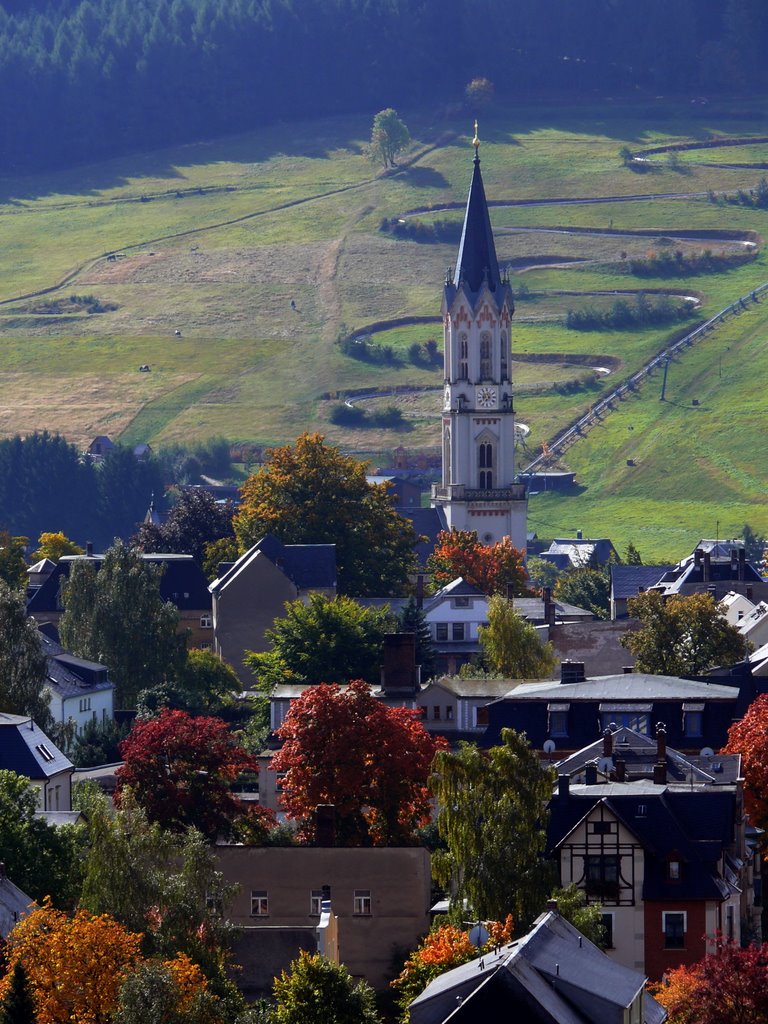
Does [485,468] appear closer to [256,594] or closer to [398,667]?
[256,594]

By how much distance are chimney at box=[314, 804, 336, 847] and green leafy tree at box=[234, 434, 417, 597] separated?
5724 cm

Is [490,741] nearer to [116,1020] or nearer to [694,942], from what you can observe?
[694,942]

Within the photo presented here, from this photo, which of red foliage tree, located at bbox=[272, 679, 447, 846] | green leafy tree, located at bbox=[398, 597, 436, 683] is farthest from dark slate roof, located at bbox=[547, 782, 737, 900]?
green leafy tree, located at bbox=[398, 597, 436, 683]

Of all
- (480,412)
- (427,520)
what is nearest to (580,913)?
(480,412)

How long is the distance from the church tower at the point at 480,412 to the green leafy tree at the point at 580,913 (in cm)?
10687

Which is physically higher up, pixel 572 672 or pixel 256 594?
pixel 256 594

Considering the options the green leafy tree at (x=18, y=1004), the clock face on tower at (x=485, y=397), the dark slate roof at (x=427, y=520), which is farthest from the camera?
the dark slate roof at (x=427, y=520)

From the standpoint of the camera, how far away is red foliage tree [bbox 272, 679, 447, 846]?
2928 inches

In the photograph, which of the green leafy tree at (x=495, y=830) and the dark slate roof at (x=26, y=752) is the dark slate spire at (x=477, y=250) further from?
the green leafy tree at (x=495, y=830)

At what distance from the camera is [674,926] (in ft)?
213

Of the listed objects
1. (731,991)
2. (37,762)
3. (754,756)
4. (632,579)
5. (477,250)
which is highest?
(477,250)

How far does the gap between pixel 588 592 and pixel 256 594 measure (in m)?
36.7

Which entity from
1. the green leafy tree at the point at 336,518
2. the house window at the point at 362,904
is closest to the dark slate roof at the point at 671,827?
the house window at the point at 362,904

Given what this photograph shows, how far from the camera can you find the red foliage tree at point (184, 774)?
73812 mm
